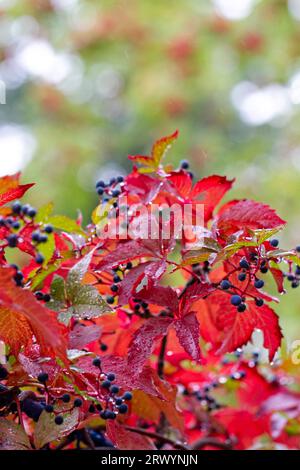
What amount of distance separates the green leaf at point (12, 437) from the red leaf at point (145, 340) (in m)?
0.11

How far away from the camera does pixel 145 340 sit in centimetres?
56

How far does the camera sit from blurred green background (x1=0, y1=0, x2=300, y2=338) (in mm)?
4684

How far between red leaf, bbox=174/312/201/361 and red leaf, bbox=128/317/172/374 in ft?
0.04

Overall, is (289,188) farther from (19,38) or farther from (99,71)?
(19,38)

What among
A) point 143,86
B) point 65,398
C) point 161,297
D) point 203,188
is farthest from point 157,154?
point 143,86

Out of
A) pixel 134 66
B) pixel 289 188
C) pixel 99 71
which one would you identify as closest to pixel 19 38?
pixel 99 71

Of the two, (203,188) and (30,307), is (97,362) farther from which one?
(203,188)

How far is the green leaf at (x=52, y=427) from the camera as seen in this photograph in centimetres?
52

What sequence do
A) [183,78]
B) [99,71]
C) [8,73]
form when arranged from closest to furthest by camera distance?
[183,78] → [99,71] → [8,73]

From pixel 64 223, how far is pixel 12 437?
206 mm

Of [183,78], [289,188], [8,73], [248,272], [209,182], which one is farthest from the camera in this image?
[8,73]

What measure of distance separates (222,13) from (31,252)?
4.84 meters

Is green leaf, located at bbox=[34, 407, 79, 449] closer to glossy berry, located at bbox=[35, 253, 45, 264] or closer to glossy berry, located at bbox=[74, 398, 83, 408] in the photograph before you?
glossy berry, located at bbox=[74, 398, 83, 408]
